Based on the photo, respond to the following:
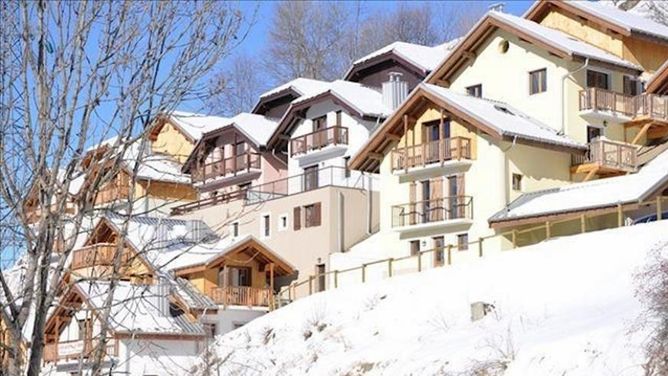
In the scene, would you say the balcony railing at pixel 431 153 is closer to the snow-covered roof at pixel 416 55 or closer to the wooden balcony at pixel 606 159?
the wooden balcony at pixel 606 159

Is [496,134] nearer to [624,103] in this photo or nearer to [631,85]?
[624,103]

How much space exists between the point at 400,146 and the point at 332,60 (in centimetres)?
3124

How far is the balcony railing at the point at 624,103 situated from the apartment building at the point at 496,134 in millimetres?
76

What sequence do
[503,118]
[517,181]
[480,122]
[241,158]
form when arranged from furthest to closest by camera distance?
[241,158] < [503,118] < [517,181] < [480,122]

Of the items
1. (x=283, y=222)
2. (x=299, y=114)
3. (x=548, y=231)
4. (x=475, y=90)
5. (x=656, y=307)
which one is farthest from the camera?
(x=299, y=114)

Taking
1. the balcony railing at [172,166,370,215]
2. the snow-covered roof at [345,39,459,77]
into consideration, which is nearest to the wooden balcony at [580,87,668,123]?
the snow-covered roof at [345,39,459,77]

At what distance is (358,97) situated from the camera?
51094 mm

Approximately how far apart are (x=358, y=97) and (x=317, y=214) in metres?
6.07

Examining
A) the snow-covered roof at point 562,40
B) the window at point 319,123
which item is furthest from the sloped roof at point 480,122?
the window at point 319,123

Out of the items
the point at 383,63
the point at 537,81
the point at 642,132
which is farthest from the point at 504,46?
the point at 383,63

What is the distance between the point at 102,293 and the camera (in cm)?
752

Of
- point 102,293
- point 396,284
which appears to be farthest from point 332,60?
point 102,293

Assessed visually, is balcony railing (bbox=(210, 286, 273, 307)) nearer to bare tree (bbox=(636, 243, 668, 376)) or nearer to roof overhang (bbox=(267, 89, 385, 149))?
roof overhang (bbox=(267, 89, 385, 149))

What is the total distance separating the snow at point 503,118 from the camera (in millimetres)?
40694
